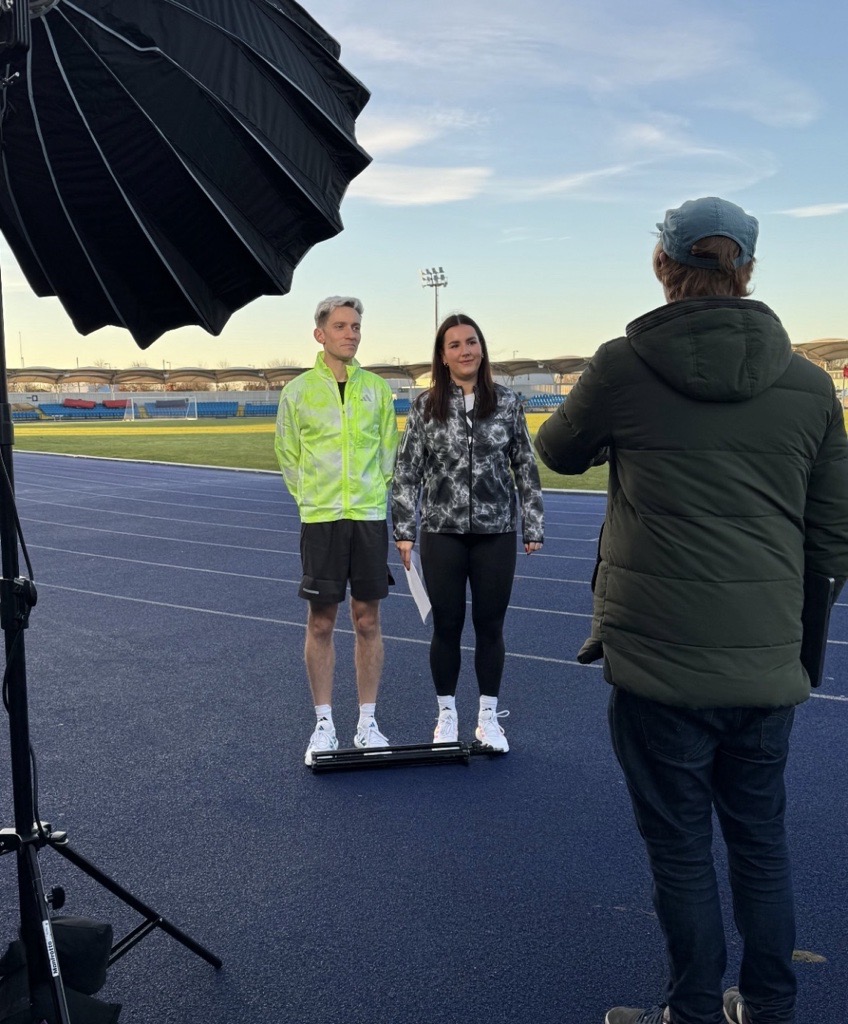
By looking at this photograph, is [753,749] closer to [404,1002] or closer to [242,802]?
[404,1002]

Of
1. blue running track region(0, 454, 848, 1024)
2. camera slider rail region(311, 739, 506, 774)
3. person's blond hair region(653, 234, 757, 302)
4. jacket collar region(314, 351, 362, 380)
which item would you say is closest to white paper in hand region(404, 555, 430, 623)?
camera slider rail region(311, 739, 506, 774)

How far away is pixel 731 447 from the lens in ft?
6.05

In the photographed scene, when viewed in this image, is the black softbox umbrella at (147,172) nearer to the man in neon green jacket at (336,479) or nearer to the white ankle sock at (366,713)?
the man in neon green jacket at (336,479)

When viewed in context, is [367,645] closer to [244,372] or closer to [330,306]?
[330,306]

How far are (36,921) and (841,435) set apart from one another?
2109 mm

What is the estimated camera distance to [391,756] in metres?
3.83

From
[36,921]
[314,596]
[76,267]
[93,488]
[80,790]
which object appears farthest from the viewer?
[93,488]

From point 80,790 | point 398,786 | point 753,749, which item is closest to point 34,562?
point 80,790

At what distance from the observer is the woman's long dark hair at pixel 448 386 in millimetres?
3871

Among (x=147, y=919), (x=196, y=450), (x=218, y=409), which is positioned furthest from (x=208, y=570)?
(x=218, y=409)

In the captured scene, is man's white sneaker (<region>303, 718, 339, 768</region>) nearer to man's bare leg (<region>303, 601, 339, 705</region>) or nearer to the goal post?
man's bare leg (<region>303, 601, 339, 705</region>)

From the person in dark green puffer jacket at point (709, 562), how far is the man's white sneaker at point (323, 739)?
2.09m

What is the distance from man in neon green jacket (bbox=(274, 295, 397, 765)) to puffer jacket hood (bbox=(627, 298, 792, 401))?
2.23 m

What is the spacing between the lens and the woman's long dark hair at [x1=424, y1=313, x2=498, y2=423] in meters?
3.87
